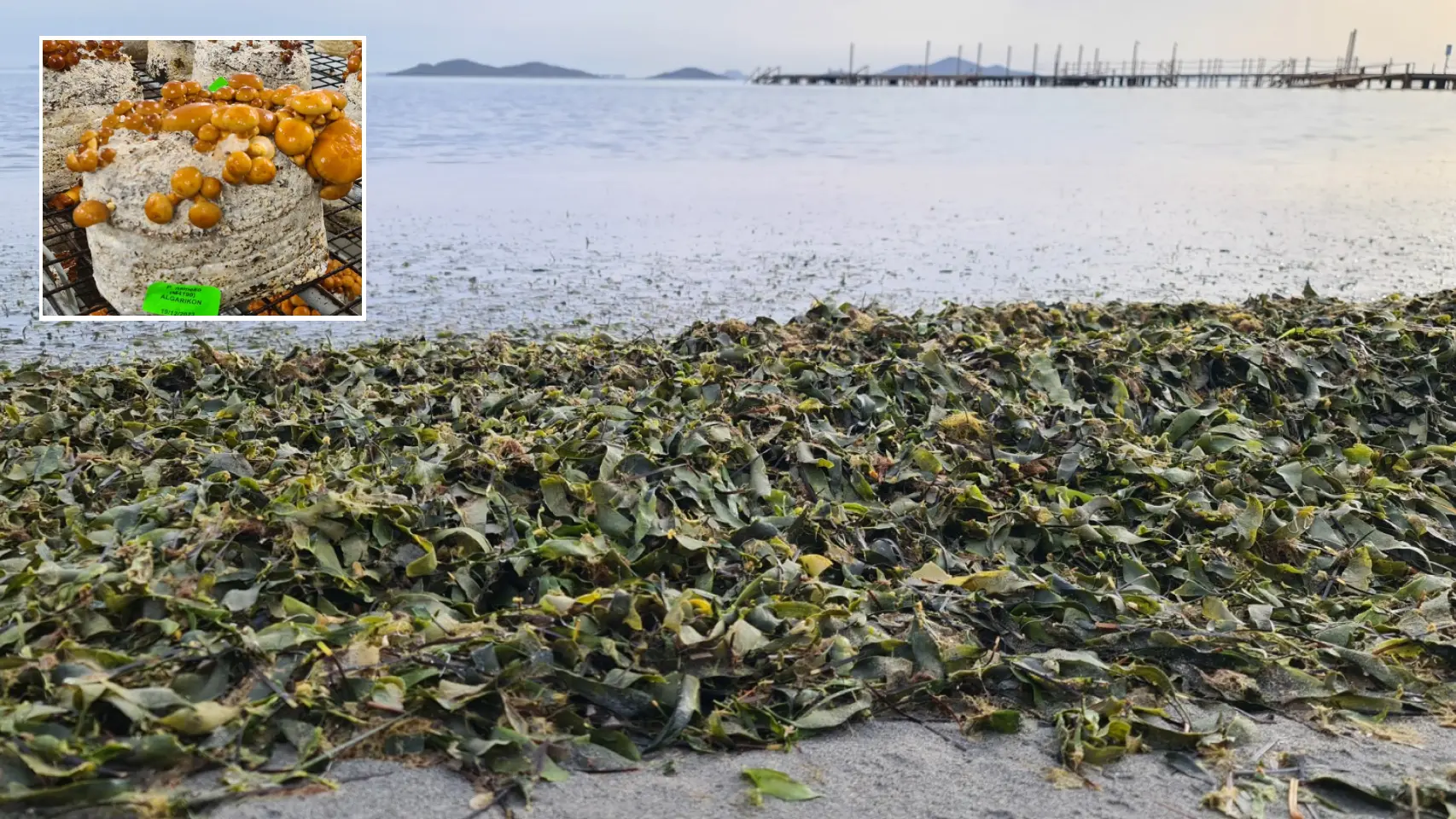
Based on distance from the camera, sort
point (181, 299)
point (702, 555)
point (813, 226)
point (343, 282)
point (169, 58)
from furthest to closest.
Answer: point (813, 226)
point (343, 282)
point (181, 299)
point (169, 58)
point (702, 555)

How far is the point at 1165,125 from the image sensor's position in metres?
28.9

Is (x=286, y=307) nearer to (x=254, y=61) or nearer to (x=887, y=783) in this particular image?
(x=254, y=61)

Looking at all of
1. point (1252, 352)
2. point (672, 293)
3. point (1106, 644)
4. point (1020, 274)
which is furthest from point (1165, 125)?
point (1106, 644)

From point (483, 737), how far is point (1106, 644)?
1.29 meters

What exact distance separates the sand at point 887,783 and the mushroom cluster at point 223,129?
93.0 inches

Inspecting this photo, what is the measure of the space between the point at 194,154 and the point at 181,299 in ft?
1.61

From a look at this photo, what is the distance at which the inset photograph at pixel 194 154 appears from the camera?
3.63 m

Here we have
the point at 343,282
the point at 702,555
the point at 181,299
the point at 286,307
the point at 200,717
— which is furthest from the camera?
the point at 343,282

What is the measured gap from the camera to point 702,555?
257 centimetres

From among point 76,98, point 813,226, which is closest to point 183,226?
point 76,98

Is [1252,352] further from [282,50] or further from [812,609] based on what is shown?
[282,50]

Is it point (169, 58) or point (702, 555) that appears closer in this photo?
point (702, 555)

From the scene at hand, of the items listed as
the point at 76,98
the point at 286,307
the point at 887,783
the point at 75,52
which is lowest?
the point at 887,783

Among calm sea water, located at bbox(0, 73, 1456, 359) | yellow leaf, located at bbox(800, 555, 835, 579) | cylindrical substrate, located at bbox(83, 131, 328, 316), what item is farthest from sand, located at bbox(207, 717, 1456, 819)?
calm sea water, located at bbox(0, 73, 1456, 359)
